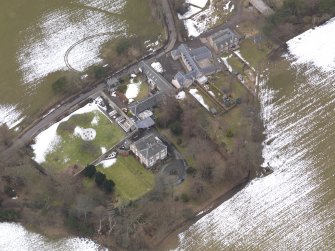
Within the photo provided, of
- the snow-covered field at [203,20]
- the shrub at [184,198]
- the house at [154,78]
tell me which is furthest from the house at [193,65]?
the shrub at [184,198]

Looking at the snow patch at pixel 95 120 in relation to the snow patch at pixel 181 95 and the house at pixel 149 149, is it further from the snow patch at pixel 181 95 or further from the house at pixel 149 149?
the snow patch at pixel 181 95

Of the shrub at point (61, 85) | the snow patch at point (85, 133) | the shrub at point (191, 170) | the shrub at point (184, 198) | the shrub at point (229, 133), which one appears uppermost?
the shrub at point (61, 85)

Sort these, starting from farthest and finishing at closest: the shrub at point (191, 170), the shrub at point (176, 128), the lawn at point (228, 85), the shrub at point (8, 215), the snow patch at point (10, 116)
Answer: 1. the lawn at point (228, 85)
2. the snow patch at point (10, 116)
3. the shrub at point (176, 128)
4. the shrub at point (191, 170)
5. the shrub at point (8, 215)

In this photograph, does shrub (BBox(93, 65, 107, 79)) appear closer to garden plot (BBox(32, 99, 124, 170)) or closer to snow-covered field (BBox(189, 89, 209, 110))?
garden plot (BBox(32, 99, 124, 170))

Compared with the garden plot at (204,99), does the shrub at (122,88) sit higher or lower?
higher

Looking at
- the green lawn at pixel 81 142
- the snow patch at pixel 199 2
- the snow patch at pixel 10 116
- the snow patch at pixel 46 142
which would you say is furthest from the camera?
the snow patch at pixel 199 2

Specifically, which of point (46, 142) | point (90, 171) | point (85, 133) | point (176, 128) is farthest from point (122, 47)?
point (90, 171)

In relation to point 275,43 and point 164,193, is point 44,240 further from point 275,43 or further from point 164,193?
point 275,43

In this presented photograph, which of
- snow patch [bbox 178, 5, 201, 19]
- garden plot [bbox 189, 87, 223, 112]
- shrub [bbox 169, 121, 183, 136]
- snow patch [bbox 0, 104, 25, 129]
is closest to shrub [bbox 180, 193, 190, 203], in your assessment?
shrub [bbox 169, 121, 183, 136]
